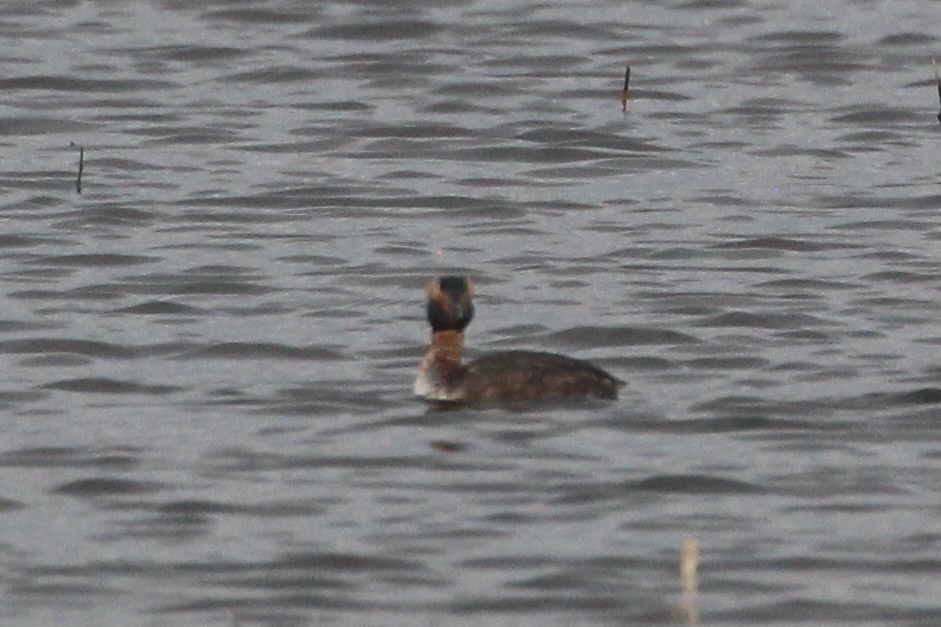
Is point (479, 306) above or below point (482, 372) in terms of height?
below

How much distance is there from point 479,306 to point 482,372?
3.03 m

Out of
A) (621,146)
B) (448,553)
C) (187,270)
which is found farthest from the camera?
(621,146)

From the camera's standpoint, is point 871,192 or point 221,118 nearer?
point 871,192

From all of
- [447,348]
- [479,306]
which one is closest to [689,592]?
[447,348]

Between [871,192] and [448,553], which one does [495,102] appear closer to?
[871,192]

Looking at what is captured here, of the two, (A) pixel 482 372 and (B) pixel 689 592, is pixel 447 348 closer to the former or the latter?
(A) pixel 482 372

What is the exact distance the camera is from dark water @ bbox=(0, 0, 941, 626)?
1124 cm

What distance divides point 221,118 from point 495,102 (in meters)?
2.39

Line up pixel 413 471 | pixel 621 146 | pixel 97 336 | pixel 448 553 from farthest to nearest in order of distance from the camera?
pixel 621 146 → pixel 97 336 → pixel 413 471 → pixel 448 553

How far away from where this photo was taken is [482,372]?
1378 cm

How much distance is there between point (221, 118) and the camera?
74.9ft

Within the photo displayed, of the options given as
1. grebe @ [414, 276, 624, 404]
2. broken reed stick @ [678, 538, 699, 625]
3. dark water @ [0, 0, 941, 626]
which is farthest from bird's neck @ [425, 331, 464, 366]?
broken reed stick @ [678, 538, 699, 625]

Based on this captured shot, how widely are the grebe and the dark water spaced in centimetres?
17

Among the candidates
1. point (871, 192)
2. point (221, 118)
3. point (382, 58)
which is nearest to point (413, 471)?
point (871, 192)
